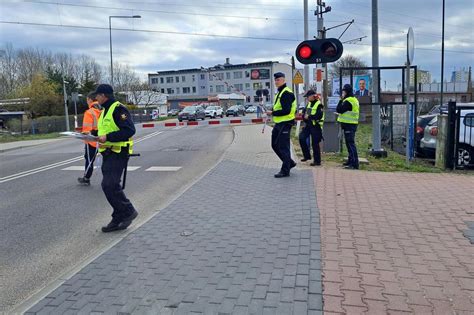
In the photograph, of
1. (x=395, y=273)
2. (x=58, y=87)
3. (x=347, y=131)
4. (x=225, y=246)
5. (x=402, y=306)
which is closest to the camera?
(x=402, y=306)

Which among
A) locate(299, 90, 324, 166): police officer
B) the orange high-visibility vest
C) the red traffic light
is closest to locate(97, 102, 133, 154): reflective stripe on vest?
the orange high-visibility vest

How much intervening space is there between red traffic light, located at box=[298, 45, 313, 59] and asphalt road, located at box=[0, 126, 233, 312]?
3635 mm

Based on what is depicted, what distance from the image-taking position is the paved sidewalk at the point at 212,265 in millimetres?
3193

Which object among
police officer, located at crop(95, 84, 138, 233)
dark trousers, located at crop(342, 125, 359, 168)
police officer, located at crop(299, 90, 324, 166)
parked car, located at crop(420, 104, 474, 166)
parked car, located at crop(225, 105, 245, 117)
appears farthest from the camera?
parked car, located at crop(225, 105, 245, 117)

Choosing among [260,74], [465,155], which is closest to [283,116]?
[465,155]

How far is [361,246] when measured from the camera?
422cm

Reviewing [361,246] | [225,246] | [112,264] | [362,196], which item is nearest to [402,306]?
[361,246]

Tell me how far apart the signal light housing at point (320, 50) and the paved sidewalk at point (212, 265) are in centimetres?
359

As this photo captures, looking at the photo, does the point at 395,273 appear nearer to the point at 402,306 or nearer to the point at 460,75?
the point at 402,306

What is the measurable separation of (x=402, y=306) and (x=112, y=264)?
A: 105 inches

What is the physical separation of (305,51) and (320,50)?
1.03 ft

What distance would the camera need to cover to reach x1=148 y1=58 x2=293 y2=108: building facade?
10856 centimetres

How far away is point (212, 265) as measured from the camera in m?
3.91

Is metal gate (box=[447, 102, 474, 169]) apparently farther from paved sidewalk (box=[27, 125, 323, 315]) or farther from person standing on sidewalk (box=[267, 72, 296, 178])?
paved sidewalk (box=[27, 125, 323, 315])
